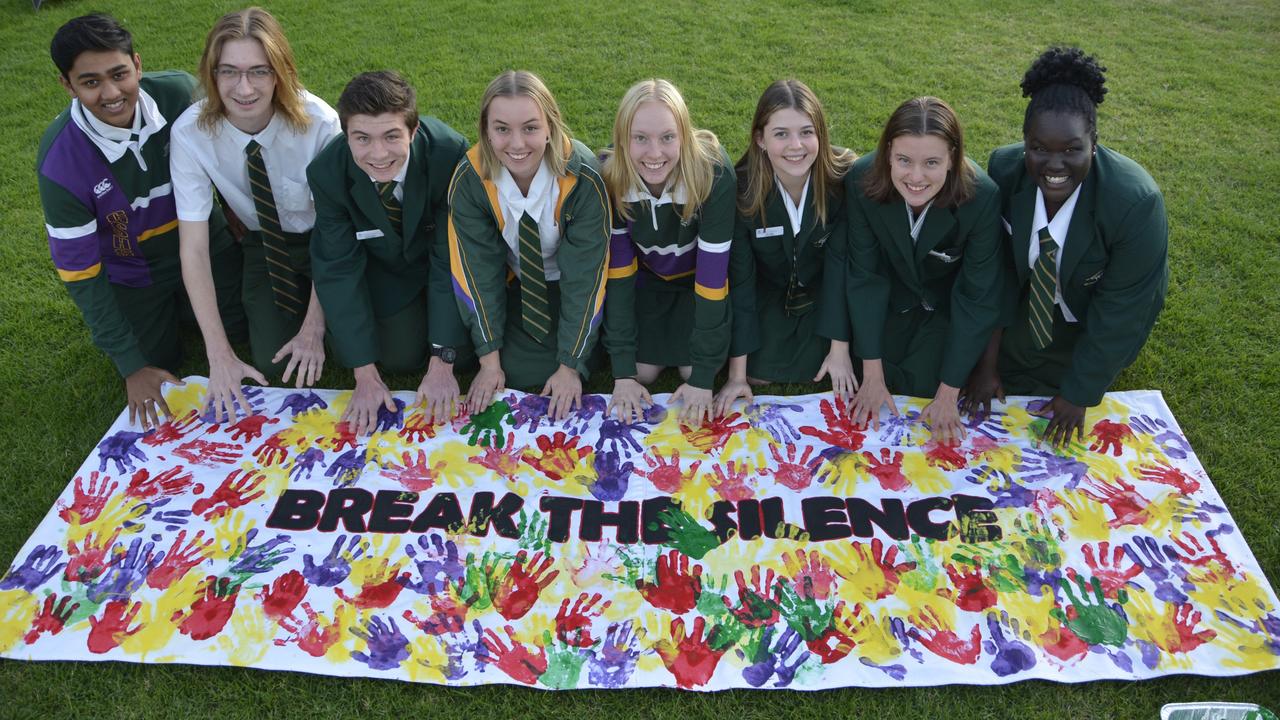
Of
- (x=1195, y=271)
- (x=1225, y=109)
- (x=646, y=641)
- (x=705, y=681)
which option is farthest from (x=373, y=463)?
(x=1225, y=109)

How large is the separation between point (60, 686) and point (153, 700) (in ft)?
1.01

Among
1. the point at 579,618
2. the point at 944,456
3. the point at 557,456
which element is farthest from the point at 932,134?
the point at 579,618

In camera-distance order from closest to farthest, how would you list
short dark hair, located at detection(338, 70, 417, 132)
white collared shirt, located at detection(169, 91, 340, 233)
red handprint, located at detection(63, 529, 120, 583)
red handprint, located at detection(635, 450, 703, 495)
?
red handprint, located at detection(63, 529, 120, 583), short dark hair, located at detection(338, 70, 417, 132), red handprint, located at detection(635, 450, 703, 495), white collared shirt, located at detection(169, 91, 340, 233)

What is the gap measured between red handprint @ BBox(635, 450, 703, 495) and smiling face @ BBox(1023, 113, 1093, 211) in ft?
5.28

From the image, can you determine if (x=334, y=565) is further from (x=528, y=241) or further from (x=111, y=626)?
(x=528, y=241)

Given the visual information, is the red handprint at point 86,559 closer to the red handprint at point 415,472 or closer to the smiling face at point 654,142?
the red handprint at point 415,472

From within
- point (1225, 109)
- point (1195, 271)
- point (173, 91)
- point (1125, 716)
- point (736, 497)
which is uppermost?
point (173, 91)

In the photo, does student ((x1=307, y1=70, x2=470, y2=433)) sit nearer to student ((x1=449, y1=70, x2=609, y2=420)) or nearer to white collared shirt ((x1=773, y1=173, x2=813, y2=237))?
student ((x1=449, y1=70, x2=609, y2=420))

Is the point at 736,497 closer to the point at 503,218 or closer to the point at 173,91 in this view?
the point at 503,218

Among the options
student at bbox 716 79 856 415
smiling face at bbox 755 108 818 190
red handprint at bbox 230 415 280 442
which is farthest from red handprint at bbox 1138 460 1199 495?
red handprint at bbox 230 415 280 442

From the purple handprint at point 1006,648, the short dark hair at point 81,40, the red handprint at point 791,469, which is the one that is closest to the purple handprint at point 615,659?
the red handprint at point 791,469

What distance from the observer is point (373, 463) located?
11.5 ft

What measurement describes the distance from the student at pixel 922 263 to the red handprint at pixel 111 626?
272 cm

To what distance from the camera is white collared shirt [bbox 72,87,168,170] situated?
3.53 metres
